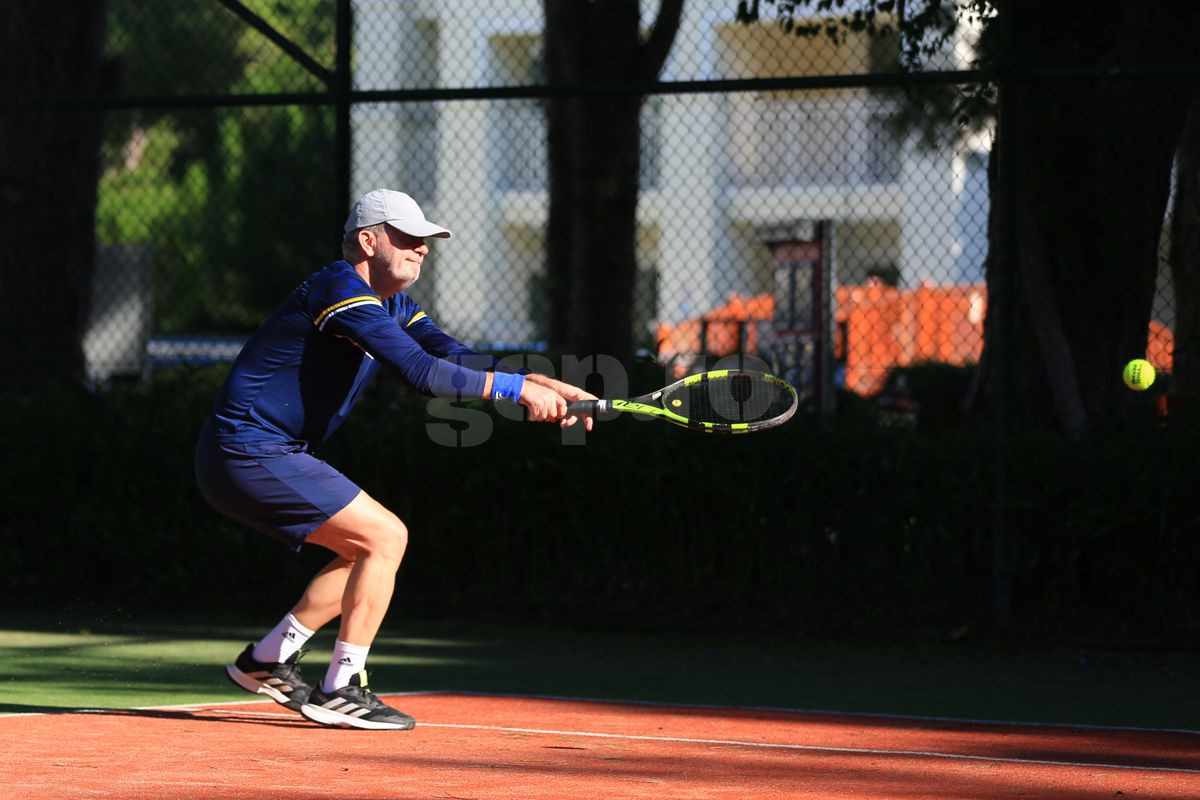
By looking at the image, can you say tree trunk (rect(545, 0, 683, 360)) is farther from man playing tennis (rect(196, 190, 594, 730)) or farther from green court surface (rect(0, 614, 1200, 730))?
man playing tennis (rect(196, 190, 594, 730))

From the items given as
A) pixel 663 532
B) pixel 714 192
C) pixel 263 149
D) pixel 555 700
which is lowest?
pixel 555 700

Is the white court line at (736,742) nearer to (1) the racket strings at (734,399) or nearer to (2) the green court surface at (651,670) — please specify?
(2) the green court surface at (651,670)

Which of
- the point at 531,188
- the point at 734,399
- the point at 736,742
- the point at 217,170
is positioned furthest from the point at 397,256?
the point at 217,170

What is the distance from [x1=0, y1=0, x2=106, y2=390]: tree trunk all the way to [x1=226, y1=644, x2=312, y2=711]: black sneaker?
5.38m

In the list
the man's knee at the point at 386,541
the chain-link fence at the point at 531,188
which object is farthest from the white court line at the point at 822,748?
the chain-link fence at the point at 531,188

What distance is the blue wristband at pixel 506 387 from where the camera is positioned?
19.4ft

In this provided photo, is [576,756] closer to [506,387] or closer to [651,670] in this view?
[506,387]

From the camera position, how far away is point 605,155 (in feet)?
41.9

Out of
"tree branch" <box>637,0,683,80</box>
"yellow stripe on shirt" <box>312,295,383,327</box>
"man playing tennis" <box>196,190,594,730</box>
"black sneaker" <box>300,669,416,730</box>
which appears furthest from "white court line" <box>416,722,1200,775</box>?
"tree branch" <box>637,0,683,80</box>

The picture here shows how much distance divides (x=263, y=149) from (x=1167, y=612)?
28.2 m

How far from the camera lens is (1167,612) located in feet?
28.4

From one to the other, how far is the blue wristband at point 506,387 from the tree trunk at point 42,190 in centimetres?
616

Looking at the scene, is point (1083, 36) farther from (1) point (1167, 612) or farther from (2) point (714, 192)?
A: (2) point (714, 192)

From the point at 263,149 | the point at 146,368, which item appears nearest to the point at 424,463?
the point at 146,368
